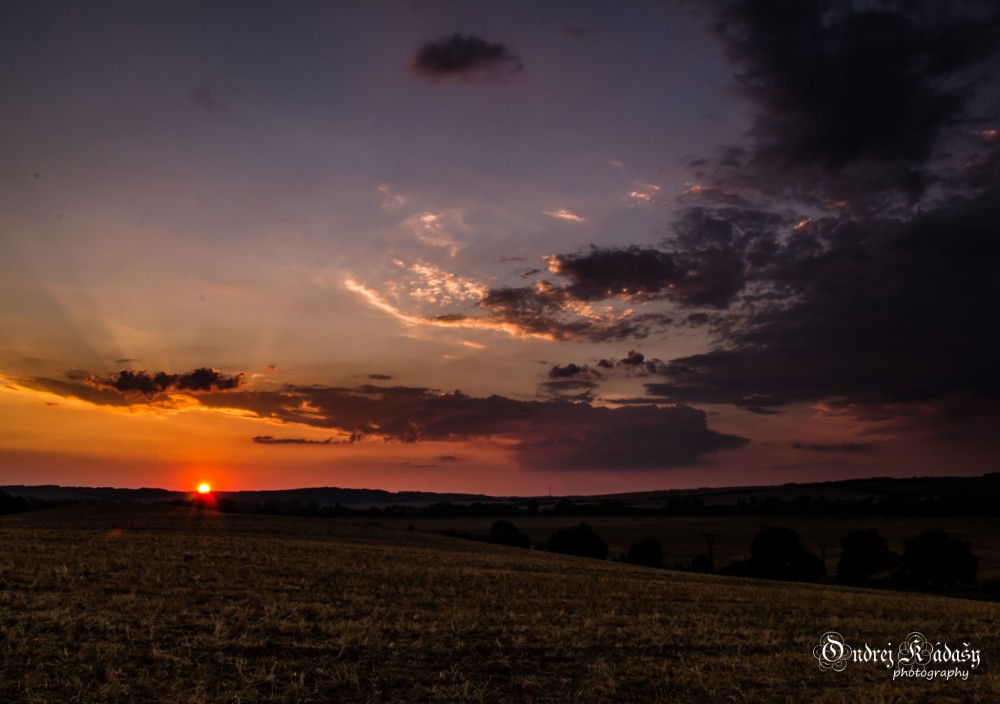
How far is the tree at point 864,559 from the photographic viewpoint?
72125 mm

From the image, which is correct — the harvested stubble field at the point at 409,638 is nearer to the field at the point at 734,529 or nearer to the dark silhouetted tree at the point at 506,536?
the dark silhouetted tree at the point at 506,536

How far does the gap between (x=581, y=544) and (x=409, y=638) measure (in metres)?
76.6

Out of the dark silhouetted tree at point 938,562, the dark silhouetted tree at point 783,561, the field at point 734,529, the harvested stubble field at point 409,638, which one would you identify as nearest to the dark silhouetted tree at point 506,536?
the field at point 734,529

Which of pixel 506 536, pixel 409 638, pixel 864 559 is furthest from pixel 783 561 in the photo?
pixel 409 638

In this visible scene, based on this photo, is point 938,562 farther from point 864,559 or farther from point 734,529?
point 734,529

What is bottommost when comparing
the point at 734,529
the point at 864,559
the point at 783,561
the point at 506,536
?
the point at 734,529

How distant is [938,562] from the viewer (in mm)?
66812

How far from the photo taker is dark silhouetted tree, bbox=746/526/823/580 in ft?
244

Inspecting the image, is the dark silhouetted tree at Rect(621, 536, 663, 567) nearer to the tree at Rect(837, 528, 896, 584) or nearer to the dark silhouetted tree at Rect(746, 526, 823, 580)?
the dark silhouetted tree at Rect(746, 526, 823, 580)

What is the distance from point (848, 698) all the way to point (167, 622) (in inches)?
540

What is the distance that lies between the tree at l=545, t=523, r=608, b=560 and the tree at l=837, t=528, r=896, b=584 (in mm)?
28177

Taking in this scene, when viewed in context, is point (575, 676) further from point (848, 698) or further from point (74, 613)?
point (74, 613)

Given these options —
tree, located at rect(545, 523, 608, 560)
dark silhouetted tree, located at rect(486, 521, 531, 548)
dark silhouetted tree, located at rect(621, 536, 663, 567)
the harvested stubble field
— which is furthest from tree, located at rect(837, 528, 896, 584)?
the harvested stubble field

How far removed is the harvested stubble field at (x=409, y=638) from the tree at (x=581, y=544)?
61.3 metres
